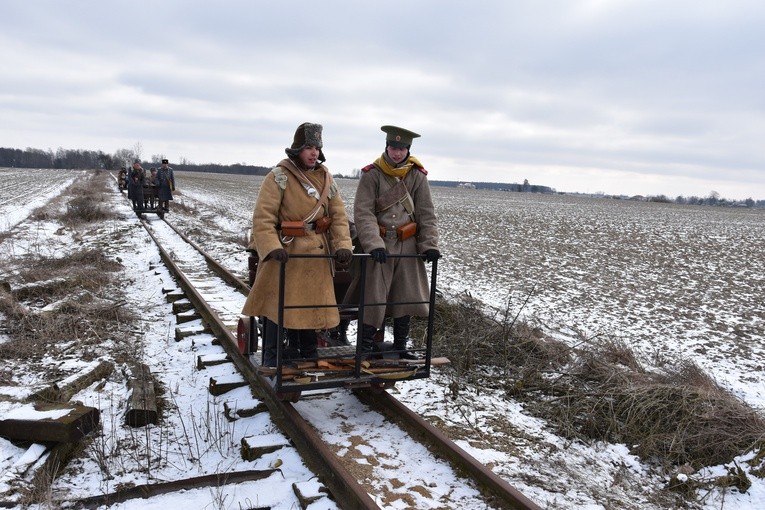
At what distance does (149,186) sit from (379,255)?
18713mm

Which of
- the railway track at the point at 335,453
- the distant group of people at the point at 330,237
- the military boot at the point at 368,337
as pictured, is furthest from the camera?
the military boot at the point at 368,337

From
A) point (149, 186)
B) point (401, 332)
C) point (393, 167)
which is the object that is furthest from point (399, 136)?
point (149, 186)

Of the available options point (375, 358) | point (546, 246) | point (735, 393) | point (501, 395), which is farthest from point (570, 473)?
point (546, 246)

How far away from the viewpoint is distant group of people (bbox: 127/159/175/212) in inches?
770

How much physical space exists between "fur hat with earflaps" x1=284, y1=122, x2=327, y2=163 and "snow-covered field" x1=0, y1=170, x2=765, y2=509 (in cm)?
210

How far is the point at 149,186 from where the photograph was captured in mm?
20188

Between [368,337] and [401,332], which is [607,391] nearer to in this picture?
[401,332]

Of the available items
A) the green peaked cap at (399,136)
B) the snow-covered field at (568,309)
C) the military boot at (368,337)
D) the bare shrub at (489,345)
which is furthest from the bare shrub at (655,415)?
the green peaked cap at (399,136)

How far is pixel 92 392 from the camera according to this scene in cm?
453

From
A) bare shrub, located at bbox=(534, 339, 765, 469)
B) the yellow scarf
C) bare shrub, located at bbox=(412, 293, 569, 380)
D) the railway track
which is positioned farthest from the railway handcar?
bare shrub, located at bbox=(534, 339, 765, 469)

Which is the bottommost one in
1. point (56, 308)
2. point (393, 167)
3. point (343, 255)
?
point (56, 308)

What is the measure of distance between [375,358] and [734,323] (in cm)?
742

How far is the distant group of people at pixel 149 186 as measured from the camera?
1955 cm

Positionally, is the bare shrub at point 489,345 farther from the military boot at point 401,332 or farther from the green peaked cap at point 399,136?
the green peaked cap at point 399,136
